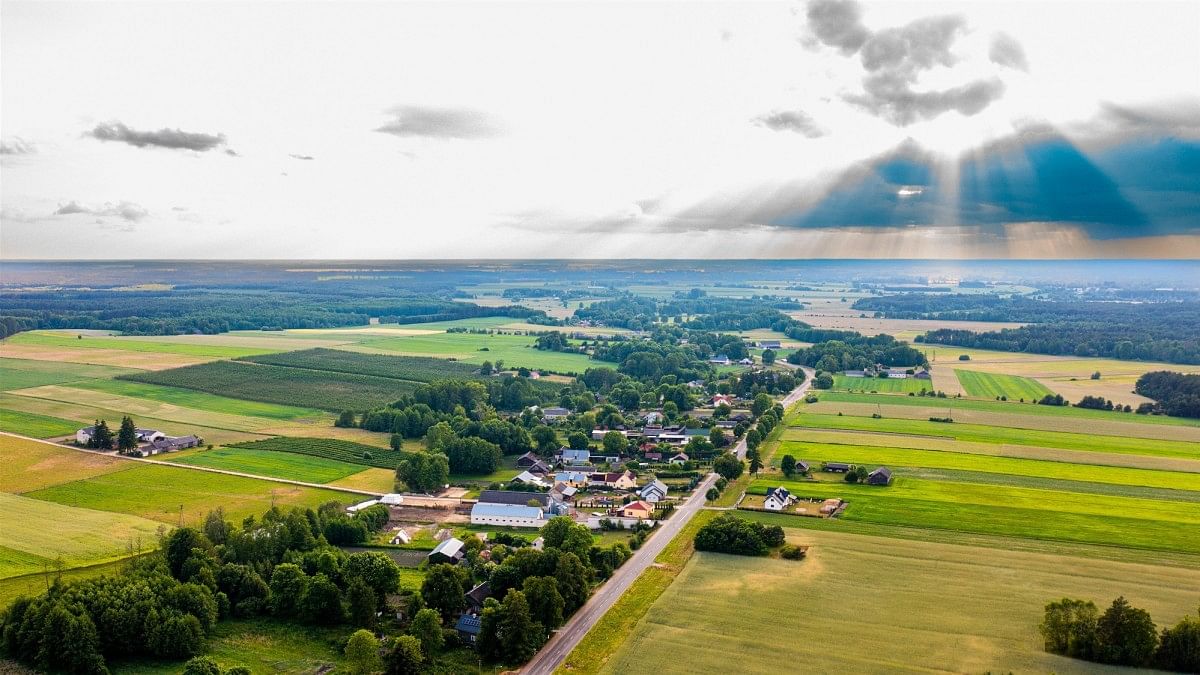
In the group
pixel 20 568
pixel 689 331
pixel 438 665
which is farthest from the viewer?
pixel 689 331

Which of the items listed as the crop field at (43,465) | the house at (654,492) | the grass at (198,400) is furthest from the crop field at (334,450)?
the house at (654,492)

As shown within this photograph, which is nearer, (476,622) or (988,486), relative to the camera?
(476,622)

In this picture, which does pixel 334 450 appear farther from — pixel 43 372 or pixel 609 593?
pixel 43 372

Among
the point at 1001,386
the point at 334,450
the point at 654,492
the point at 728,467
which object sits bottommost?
the point at 654,492

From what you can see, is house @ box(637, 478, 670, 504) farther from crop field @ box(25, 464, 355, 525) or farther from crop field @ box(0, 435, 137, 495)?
crop field @ box(0, 435, 137, 495)

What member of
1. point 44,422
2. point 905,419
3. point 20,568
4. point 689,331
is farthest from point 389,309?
point 20,568

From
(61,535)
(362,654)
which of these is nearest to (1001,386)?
(362,654)

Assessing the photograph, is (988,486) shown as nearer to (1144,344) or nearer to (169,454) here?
(169,454)

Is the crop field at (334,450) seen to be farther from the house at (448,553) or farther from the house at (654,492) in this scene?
the house at (448,553)
